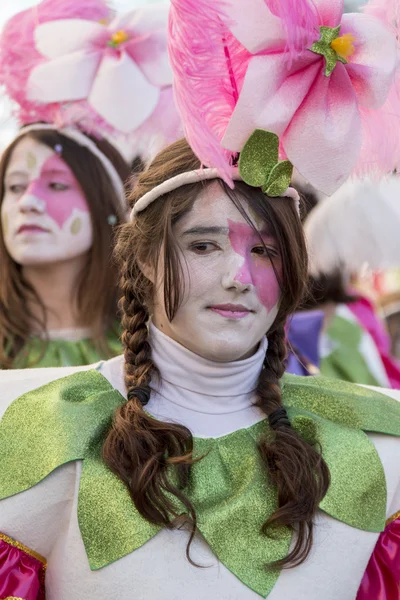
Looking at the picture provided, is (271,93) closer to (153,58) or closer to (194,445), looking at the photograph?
(194,445)

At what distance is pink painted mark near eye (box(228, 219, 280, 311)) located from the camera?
→ 6.44ft

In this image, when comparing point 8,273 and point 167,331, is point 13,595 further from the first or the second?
point 8,273

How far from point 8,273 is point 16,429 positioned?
1294mm

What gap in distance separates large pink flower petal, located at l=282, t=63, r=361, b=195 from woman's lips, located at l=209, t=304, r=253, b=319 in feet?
0.88

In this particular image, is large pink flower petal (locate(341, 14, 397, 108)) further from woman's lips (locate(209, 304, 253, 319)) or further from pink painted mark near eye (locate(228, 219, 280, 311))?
woman's lips (locate(209, 304, 253, 319))

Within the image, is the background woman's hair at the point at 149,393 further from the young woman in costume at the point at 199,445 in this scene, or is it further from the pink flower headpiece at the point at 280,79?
the pink flower headpiece at the point at 280,79

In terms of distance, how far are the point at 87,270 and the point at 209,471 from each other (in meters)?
1.40

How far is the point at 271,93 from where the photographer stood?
1854 millimetres

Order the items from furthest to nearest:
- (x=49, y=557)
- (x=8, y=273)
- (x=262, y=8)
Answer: (x=8, y=273) → (x=49, y=557) → (x=262, y=8)

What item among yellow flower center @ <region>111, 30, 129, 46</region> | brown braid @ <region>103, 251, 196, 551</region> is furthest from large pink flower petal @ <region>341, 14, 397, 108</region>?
yellow flower center @ <region>111, 30, 129, 46</region>

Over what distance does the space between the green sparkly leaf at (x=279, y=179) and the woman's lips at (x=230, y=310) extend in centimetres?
22

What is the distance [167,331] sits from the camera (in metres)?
2.05

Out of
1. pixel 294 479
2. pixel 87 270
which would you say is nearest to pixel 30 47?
pixel 87 270

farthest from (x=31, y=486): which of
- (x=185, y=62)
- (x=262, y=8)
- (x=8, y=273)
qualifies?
(x=8, y=273)
